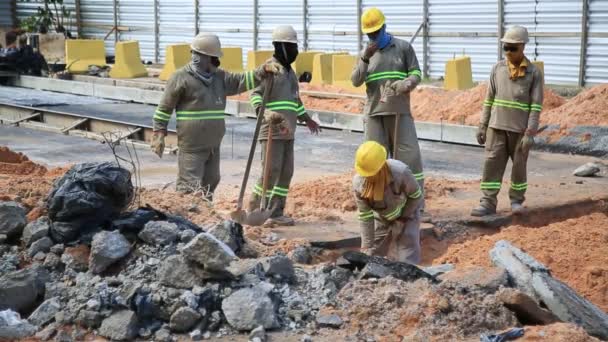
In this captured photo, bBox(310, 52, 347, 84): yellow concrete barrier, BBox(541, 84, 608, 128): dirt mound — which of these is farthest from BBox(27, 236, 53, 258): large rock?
BBox(310, 52, 347, 84): yellow concrete barrier

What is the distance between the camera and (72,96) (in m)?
24.1

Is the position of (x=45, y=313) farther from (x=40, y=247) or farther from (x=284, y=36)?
(x=284, y=36)

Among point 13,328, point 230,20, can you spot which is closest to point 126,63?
point 230,20

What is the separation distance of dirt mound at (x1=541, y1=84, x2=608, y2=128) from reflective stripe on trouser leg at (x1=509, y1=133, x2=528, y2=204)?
17.8ft

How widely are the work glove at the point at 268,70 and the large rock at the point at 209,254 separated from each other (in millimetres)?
3076

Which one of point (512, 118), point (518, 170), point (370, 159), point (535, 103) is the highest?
point (535, 103)

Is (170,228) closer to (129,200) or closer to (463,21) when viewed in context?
(129,200)

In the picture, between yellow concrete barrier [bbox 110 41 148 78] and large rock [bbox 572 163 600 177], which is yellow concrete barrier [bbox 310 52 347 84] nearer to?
yellow concrete barrier [bbox 110 41 148 78]

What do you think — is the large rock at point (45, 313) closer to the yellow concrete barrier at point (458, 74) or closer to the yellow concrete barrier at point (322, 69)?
the yellow concrete barrier at point (458, 74)

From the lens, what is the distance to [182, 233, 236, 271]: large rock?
24.3ft

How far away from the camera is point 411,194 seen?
8.45 metres

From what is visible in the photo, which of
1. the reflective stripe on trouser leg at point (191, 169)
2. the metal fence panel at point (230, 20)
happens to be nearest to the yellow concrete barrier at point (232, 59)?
the metal fence panel at point (230, 20)

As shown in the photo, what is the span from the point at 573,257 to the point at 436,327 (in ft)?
9.43

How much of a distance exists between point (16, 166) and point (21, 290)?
17.5 ft
